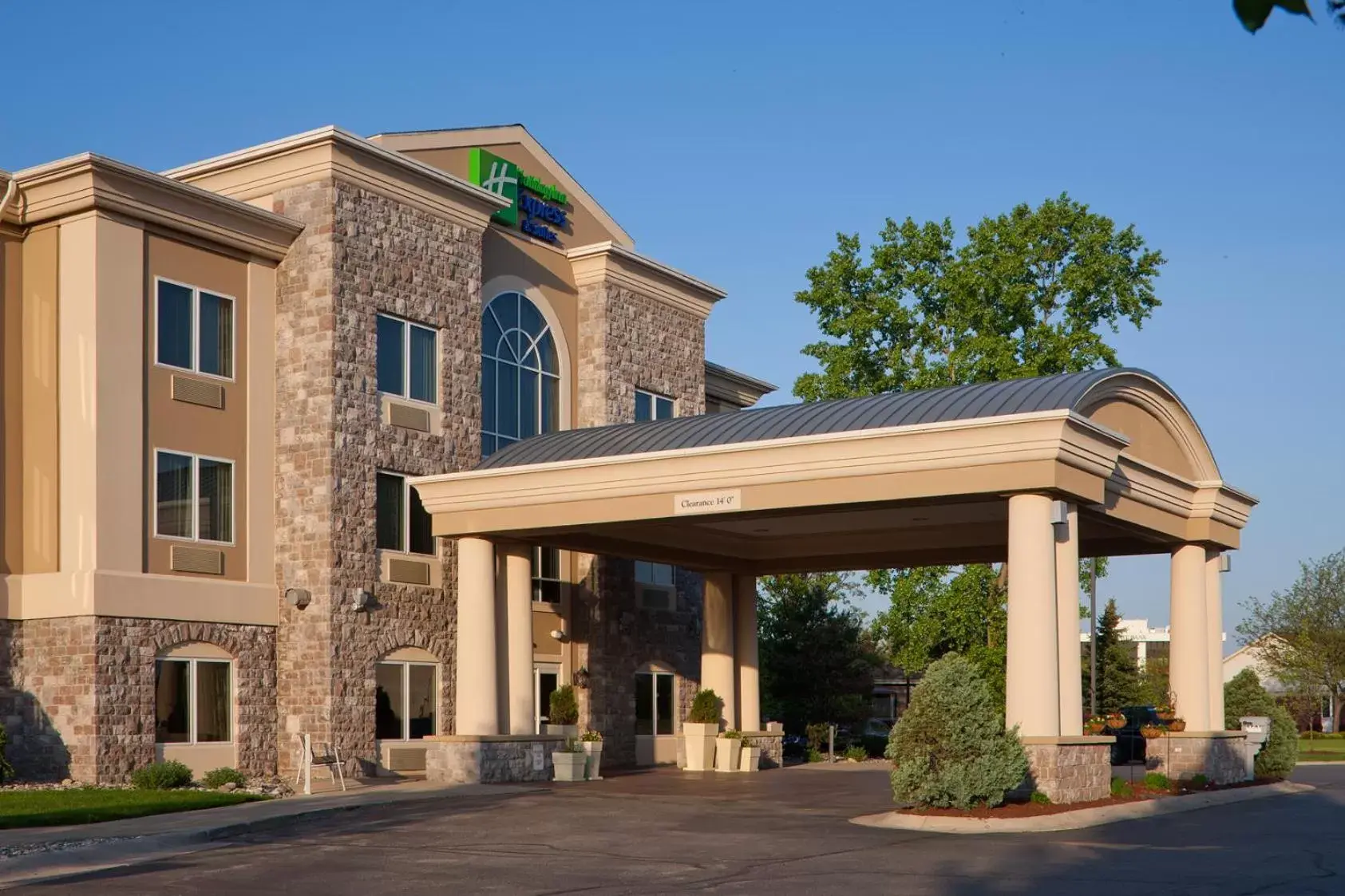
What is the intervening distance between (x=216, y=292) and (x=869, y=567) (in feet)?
45.3

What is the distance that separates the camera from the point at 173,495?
2488 cm

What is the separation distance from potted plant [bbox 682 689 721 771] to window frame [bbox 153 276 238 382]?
11.3 meters

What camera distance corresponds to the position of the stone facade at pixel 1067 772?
65.4 ft

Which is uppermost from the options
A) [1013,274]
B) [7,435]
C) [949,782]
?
[1013,274]

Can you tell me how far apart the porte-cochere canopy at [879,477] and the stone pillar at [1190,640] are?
0.49 meters

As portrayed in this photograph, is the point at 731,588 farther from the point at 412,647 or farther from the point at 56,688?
the point at 56,688

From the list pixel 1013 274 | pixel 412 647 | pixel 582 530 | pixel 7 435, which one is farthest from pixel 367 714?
pixel 1013 274

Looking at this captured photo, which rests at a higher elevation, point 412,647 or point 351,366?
point 351,366

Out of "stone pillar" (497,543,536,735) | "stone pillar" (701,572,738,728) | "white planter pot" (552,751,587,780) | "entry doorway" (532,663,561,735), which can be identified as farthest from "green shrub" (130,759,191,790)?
"stone pillar" (701,572,738,728)

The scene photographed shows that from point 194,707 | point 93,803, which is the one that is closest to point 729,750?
point 194,707

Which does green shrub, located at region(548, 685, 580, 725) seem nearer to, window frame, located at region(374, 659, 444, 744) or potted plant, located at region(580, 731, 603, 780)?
potted plant, located at region(580, 731, 603, 780)

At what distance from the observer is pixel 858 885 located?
12734mm

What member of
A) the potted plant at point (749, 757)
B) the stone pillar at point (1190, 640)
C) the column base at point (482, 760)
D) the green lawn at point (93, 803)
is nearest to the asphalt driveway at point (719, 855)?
the green lawn at point (93, 803)

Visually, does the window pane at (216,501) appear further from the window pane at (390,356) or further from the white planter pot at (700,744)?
the white planter pot at (700,744)
